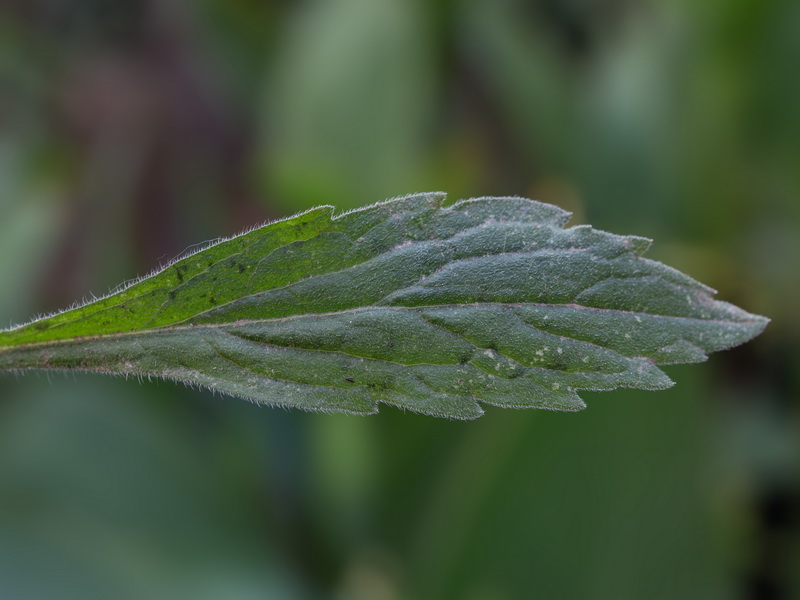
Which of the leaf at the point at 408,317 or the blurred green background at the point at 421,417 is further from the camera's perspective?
the blurred green background at the point at 421,417

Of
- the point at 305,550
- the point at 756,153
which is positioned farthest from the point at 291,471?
the point at 756,153

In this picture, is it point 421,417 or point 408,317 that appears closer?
point 408,317

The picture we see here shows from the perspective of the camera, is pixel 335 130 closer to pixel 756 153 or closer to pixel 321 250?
pixel 756 153

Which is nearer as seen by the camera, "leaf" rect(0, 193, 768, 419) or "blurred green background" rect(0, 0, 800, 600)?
Result: "leaf" rect(0, 193, 768, 419)
